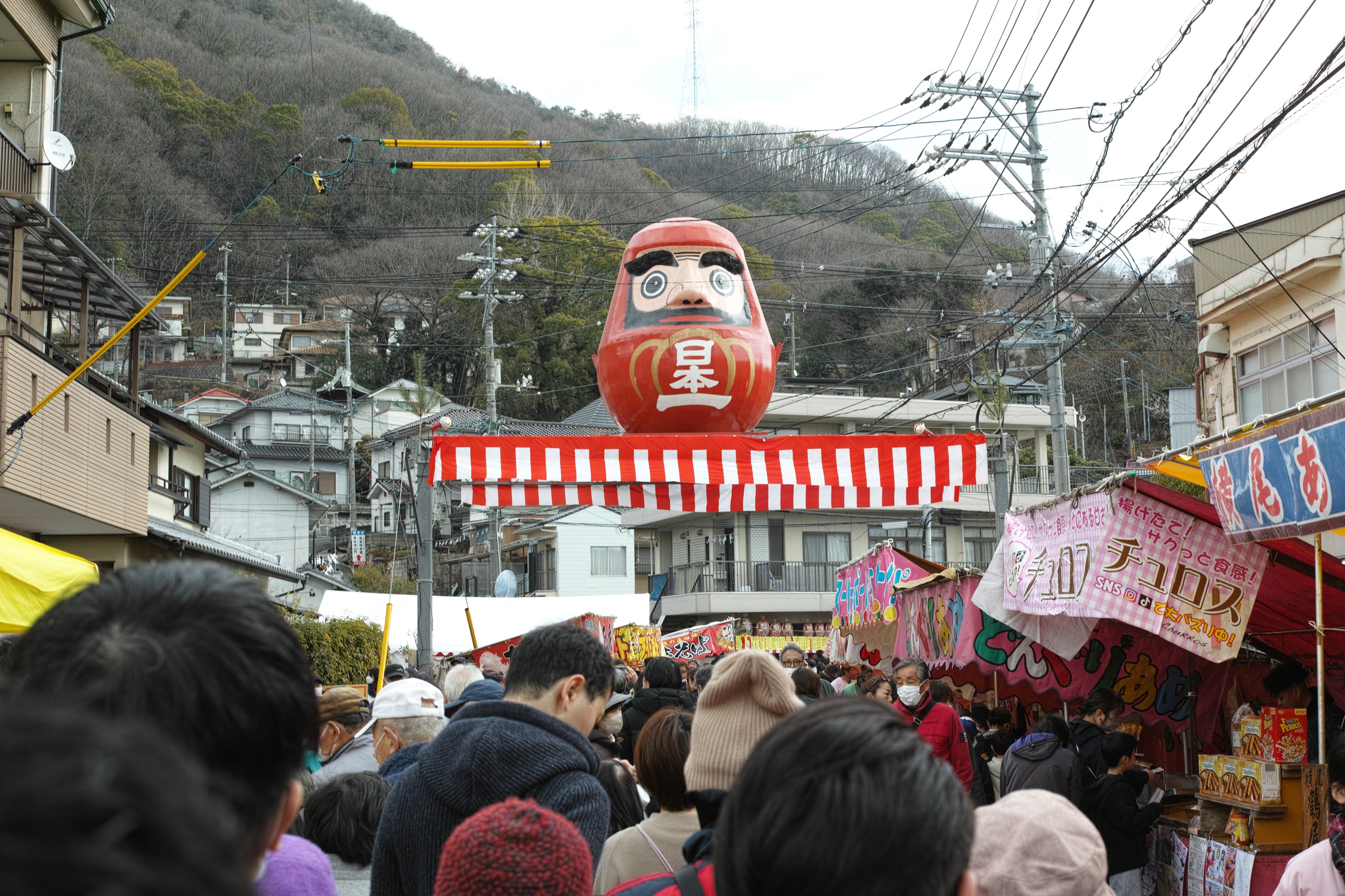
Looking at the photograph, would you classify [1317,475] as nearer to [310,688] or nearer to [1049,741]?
[1049,741]

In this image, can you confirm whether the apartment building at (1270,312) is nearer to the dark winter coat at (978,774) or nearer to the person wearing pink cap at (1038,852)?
the dark winter coat at (978,774)

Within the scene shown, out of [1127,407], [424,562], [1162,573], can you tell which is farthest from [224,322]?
[1162,573]

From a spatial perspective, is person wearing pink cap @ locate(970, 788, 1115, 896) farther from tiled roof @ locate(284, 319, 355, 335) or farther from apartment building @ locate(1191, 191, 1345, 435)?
tiled roof @ locate(284, 319, 355, 335)

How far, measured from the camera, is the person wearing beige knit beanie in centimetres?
328

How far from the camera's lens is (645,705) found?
22.9ft

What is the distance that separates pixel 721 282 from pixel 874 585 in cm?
389

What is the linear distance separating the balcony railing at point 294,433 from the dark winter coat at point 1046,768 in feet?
164

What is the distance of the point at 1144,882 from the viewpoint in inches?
281

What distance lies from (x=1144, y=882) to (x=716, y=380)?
20.0 ft

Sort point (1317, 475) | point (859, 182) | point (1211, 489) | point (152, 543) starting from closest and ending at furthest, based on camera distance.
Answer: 1. point (1317, 475)
2. point (1211, 489)
3. point (152, 543)
4. point (859, 182)

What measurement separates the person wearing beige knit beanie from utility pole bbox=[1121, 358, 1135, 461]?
2939 cm

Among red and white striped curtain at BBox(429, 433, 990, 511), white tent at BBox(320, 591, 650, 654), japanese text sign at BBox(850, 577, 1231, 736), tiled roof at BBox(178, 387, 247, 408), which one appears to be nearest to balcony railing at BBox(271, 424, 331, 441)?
tiled roof at BBox(178, 387, 247, 408)

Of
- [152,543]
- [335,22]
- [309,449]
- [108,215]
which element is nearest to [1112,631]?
[152,543]

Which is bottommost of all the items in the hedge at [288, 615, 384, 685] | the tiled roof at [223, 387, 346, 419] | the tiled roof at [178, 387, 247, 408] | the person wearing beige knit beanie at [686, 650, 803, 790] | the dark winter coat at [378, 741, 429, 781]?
the hedge at [288, 615, 384, 685]
